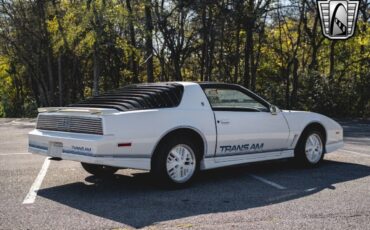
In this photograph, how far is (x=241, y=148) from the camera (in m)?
7.73

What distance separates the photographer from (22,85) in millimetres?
44062

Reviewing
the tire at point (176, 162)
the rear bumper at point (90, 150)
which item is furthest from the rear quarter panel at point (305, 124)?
the rear bumper at point (90, 150)

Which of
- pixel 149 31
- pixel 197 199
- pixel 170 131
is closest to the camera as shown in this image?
pixel 197 199

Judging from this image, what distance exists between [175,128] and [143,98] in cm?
62

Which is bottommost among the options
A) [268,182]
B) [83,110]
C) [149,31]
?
[268,182]

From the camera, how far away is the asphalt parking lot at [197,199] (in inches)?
210

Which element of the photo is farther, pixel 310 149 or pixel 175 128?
pixel 310 149

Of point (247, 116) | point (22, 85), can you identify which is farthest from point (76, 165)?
point (22, 85)

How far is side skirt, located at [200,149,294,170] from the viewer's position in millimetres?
7352

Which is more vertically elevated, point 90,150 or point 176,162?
point 90,150

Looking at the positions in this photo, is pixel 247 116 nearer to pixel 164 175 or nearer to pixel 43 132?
pixel 164 175

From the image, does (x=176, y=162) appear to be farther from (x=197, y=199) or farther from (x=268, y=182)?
(x=268, y=182)

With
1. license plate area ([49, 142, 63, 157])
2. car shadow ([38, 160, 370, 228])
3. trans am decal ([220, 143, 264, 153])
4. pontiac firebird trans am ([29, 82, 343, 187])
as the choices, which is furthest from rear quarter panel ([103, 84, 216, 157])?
license plate area ([49, 142, 63, 157])

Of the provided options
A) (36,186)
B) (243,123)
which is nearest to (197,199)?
(243,123)
